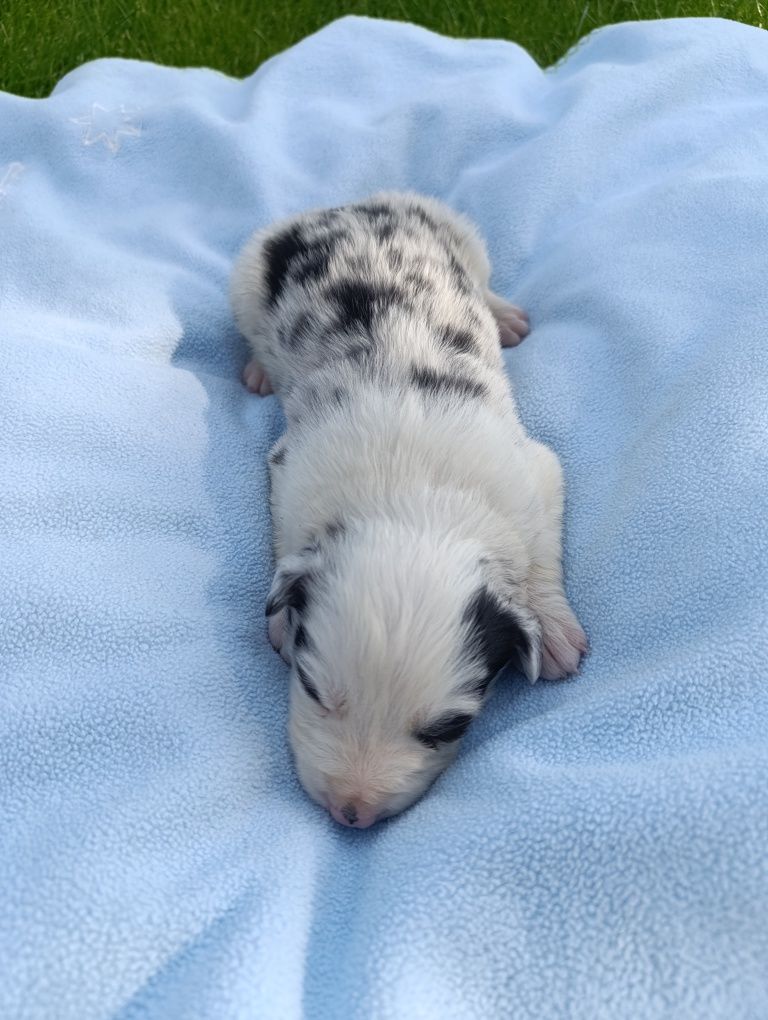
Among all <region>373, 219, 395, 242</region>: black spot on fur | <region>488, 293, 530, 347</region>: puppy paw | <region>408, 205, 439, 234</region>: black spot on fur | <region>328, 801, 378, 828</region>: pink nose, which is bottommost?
<region>328, 801, 378, 828</region>: pink nose

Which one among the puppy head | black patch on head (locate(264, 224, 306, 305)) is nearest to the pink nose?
the puppy head

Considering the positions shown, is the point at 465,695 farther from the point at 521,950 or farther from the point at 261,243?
the point at 261,243

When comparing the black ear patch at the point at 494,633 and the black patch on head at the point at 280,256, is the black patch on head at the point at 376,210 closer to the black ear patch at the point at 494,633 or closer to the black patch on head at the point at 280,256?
the black patch on head at the point at 280,256

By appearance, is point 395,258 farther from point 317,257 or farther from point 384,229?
point 317,257

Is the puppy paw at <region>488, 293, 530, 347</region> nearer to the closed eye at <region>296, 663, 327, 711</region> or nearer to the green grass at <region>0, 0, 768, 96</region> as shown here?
the closed eye at <region>296, 663, 327, 711</region>

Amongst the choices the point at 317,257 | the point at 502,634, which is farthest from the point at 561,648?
the point at 317,257

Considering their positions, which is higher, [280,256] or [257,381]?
[280,256]
